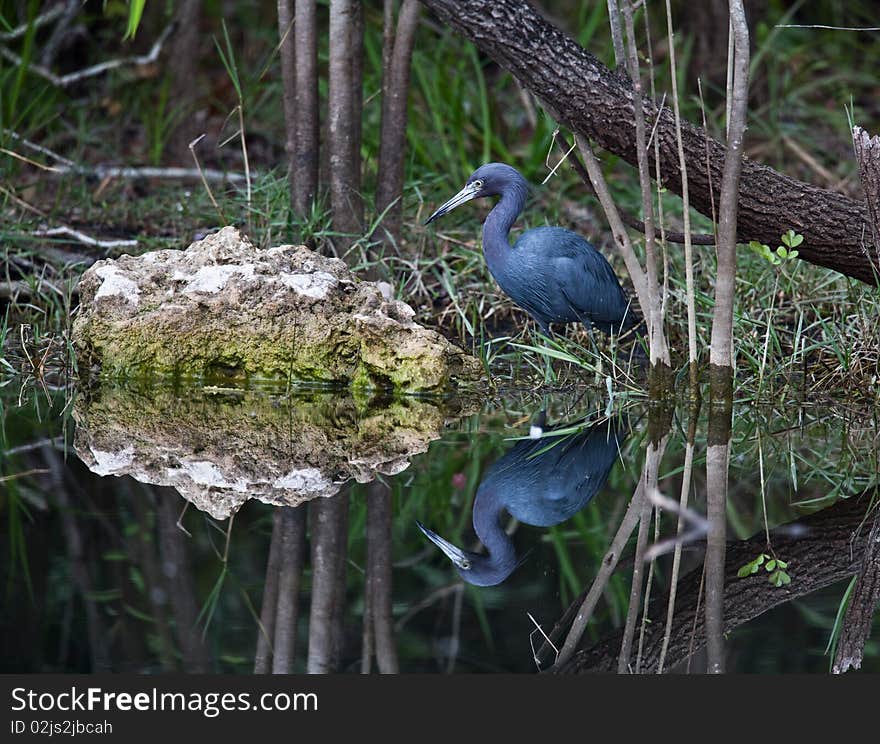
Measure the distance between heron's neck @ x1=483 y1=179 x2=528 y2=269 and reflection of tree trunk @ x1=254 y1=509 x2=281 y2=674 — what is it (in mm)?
1963

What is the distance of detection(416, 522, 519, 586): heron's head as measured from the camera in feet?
8.61

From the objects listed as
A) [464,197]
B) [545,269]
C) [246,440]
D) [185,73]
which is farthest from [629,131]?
[185,73]

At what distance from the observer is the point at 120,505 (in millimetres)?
3092

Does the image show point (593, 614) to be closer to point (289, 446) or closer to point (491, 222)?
point (289, 446)

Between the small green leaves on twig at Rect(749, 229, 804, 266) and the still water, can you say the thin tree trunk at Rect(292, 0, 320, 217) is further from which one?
the small green leaves on twig at Rect(749, 229, 804, 266)

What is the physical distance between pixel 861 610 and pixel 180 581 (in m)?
1.33

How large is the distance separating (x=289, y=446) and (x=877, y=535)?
162 centimetres

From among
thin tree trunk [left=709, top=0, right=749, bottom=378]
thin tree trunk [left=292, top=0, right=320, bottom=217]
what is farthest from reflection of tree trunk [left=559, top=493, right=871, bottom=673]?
thin tree trunk [left=292, top=0, right=320, bottom=217]

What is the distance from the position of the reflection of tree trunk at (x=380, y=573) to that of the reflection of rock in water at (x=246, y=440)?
133 mm

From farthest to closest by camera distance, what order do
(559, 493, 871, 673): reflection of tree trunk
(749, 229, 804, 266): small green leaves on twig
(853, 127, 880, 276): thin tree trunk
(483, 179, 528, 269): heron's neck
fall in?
(483, 179, 528, 269): heron's neck < (749, 229, 804, 266): small green leaves on twig < (853, 127, 880, 276): thin tree trunk < (559, 493, 871, 673): reflection of tree trunk

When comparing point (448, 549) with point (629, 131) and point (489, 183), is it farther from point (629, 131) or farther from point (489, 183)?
point (489, 183)

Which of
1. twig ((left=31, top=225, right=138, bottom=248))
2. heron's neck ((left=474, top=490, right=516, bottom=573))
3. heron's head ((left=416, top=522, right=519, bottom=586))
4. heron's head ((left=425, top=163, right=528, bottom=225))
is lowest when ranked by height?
twig ((left=31, top=225, right=138, bottom=248))

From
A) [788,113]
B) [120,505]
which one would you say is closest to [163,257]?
[120,505]

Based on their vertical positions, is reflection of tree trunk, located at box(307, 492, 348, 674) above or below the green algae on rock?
above
